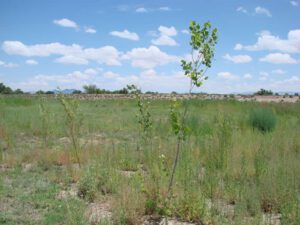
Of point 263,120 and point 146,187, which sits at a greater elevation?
point 263,120

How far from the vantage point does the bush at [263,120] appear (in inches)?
533

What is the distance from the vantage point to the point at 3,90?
→ 58.2 meters

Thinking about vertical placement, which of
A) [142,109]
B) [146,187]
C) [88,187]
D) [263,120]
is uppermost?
[142,109]

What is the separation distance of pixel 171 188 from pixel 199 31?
230 centimetres

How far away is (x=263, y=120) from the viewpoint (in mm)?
13820

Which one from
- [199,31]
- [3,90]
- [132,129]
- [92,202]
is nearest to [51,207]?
[92,202]

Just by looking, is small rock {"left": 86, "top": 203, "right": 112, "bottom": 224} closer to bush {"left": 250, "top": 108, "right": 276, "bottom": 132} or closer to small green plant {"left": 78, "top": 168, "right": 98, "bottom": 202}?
small green plant {"left": 78, "top": 168, "right": 98, "bottom": 202}

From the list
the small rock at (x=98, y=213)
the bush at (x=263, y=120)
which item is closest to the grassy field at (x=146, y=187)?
the small rock at (x=98, y=213)

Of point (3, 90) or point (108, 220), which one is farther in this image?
point (3, 90)

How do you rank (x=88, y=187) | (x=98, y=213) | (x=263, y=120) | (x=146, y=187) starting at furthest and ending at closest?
1. (x=263, y=120)
2. (x=88, y=187)
3. (x=146, y=187)
4. (x=98, y=213)

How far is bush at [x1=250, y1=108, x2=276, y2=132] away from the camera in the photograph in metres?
13.5

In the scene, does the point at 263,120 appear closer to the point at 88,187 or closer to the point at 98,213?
the point at 88,187

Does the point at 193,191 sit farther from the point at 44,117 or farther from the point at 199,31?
the point at 44,117

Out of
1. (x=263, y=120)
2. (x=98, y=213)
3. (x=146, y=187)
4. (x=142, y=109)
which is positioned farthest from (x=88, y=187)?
(x=263, y=120)
